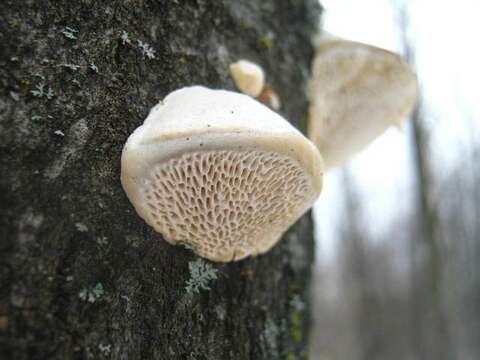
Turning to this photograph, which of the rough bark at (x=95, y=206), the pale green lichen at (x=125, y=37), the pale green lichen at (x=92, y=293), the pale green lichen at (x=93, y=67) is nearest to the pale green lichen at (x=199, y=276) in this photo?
the rough bark at (x=95, y=206)

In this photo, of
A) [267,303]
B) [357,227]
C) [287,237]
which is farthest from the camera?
[357,227]

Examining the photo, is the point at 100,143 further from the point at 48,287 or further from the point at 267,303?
the point at 267,303

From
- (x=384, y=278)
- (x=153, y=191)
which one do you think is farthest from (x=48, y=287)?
(x=384, y=278)

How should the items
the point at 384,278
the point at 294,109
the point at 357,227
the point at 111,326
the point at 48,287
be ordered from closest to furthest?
the point at 48,287, the point at 111,326, the point at 294,109, the point at 357,227, the point at 384,278

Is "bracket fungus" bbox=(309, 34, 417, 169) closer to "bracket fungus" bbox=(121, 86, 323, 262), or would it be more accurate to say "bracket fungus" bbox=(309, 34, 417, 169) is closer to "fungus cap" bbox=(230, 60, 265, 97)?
"fungus cap" bbox=(230, 60, 265, 97)

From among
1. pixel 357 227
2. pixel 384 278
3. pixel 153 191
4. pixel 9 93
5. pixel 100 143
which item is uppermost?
pixel 9 93

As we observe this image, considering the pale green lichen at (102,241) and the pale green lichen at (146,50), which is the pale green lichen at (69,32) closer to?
the pale green lichen at (146,50)

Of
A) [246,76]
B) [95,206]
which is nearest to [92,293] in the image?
[95,206]

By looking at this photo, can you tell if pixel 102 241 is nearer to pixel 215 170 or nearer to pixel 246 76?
pixel 215 170
